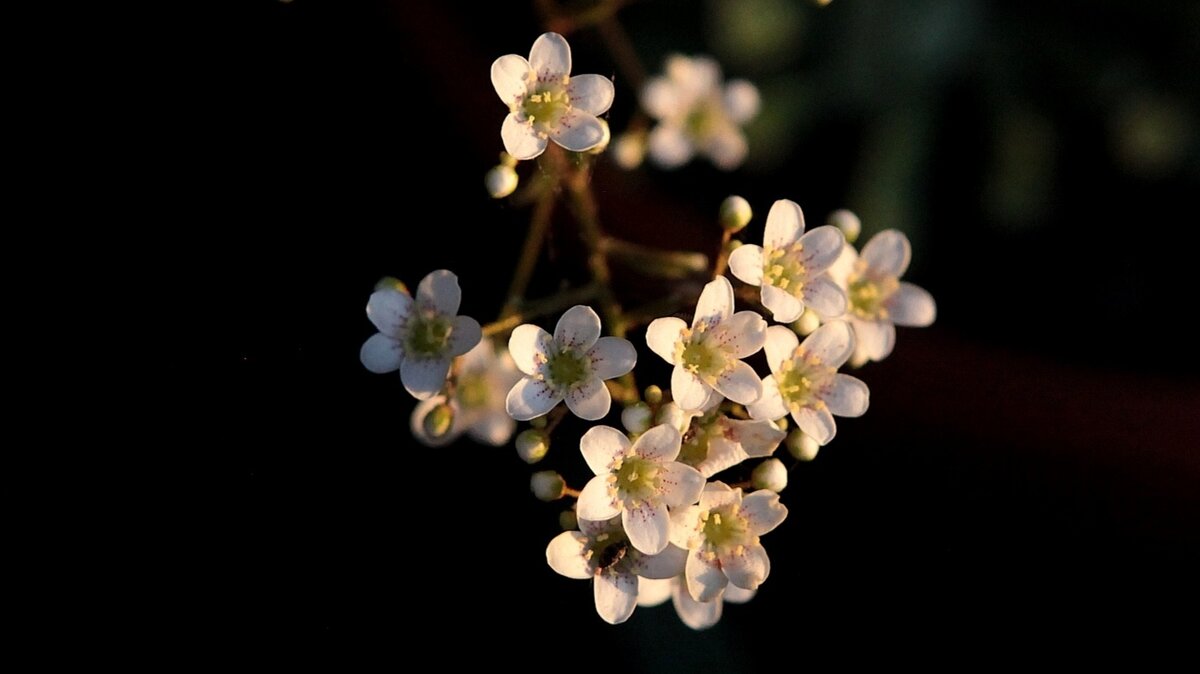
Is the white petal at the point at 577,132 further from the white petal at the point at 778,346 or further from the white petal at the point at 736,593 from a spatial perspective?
the white petal at the point at 736,593

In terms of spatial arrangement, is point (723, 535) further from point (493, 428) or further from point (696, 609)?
point (493, 428)

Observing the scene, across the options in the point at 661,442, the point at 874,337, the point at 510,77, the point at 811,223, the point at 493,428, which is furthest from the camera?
the point at 811,223

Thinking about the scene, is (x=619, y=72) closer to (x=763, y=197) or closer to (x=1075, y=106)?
(x=763, y=197)

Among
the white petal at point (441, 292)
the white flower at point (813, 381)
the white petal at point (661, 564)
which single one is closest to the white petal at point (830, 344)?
the white flower at point (813, 381)

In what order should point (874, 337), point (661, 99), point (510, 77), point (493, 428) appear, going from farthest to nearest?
point (661, 99) < point (493, 428) < point (874, 337) < point (510, 77)

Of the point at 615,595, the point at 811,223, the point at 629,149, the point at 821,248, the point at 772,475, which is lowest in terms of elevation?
the point at 615,595

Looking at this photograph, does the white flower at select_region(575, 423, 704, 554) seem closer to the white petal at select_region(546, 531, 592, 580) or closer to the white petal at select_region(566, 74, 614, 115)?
the white petal at select_region(546, 531, 592, 580)

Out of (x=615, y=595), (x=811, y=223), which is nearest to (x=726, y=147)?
(x=811, y=223)
